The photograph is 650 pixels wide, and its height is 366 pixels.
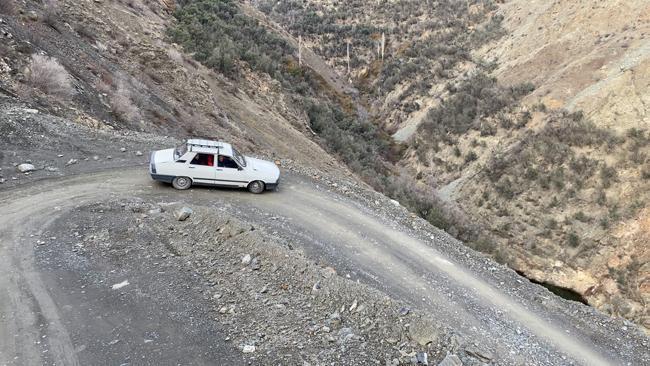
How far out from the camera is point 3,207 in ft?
38.3

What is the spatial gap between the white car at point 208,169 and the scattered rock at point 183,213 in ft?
6.55

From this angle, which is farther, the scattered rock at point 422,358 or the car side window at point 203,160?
the car side window at point 203,160

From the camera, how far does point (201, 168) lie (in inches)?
556

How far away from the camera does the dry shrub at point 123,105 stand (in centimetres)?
1914

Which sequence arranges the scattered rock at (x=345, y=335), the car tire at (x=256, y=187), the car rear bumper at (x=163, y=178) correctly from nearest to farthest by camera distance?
the scattered rock at (x=345, y=335) < the car rear bumper at (x=163, y=178) < the car tire at (x=256, y=187)

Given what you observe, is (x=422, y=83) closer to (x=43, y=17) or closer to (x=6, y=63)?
(x=43, y=17)

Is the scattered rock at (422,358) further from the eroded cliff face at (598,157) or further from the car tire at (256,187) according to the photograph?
the eroded cliff face at (598,157)

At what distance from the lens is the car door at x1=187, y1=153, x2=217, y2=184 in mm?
14070

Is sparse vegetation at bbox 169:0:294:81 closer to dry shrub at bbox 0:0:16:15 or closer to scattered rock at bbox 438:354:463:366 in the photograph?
dry shrub at bbox 0:0:16:15

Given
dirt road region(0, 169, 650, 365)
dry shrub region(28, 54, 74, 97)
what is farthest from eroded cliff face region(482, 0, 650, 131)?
dry shrub region(28, 54, 74, 97)

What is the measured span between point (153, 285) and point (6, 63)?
12910 mm

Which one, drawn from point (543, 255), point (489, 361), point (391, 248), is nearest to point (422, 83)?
point (543, 255)

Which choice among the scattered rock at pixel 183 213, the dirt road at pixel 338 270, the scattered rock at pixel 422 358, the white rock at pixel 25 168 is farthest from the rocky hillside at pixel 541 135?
the white rock at pixel 25 168

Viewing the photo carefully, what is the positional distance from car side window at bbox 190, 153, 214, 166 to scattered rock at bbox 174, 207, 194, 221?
2.15 m
